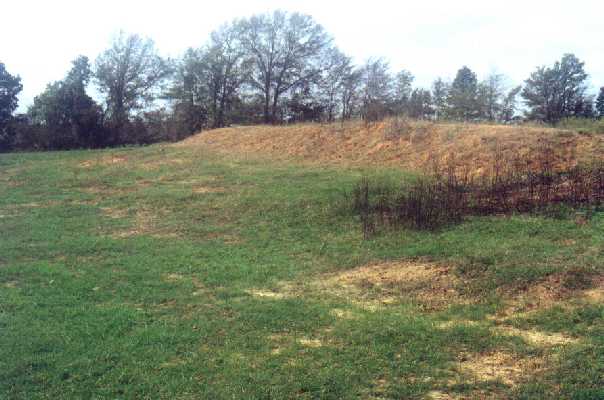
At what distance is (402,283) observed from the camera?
7.88 metres

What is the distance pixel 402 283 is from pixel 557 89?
3333 centimetres

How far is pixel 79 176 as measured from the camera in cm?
1950

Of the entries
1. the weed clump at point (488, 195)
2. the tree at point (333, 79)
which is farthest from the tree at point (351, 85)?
the weed clump at point (488, 195)

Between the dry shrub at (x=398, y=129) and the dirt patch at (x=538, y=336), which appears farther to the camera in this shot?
the dry shrub at (x=398, y=129)

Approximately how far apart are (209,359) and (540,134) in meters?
11.8

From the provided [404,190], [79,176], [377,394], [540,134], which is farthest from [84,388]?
[79,176]

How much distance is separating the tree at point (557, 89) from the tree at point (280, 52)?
14.8 metres

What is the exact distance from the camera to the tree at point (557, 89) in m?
34.9

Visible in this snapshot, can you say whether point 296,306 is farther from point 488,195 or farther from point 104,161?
point 104,161

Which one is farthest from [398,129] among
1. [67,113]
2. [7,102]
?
[7,102]

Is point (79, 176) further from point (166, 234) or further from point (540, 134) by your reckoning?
point (540, 134)

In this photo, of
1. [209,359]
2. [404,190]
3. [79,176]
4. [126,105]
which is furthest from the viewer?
[126,105]

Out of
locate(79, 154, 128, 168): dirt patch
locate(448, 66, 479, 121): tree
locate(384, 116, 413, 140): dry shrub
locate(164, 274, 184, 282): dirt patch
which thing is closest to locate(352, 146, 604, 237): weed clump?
locate(164, 274, 184, 282): dirt patch

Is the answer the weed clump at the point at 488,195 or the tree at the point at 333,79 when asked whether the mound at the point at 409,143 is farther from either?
the tree at the point at 333,79
